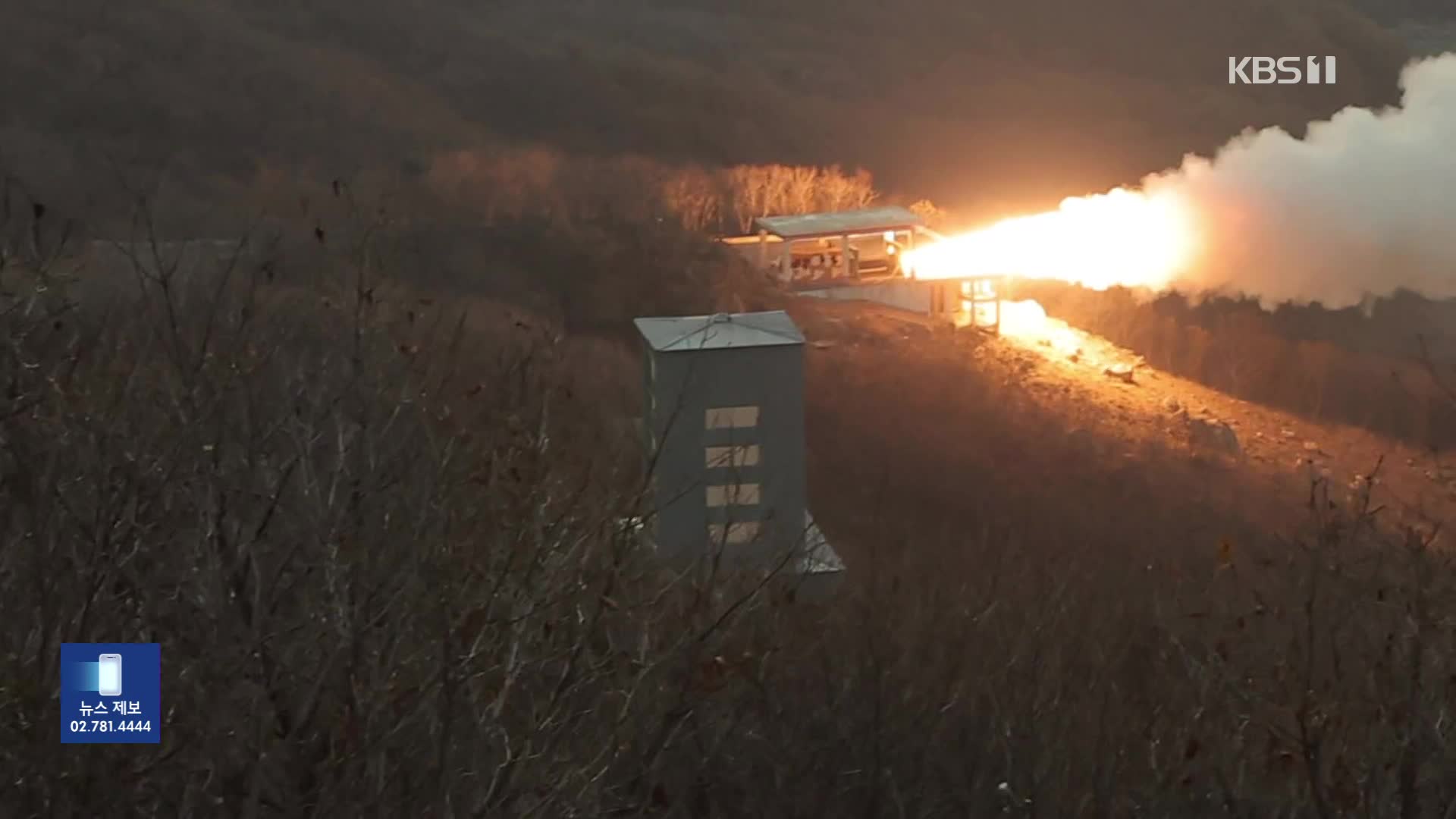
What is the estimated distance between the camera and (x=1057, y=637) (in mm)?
7973

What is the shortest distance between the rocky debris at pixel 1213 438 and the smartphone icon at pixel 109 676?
914 inches

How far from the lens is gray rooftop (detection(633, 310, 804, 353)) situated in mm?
16203

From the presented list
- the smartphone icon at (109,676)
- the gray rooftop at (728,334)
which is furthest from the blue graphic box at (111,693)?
the gray rooftop at (728,334)

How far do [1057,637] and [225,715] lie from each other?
15.3 feet

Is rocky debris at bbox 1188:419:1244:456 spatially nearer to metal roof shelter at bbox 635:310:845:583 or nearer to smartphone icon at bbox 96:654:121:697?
metal roof shelter at bbox 635:310:845:583

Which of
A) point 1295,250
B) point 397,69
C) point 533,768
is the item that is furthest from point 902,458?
point 397,69

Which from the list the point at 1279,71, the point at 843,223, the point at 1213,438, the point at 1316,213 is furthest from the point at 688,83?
the point at 1316,213

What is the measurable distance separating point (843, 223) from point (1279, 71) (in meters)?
30.4

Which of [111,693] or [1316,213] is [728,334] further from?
[111,693]

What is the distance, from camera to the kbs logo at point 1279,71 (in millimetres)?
53094

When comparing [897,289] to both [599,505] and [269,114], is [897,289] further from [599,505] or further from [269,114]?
[599,505]

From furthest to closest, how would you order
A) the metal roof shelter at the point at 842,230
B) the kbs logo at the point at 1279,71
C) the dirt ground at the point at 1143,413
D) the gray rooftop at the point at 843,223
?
the kbs logo at the point at 1279,71 → the metal roof shelter at the point at 842,230 → the gray rooftop at the point at 843,223 → the dirt ground at the point at 1143,413

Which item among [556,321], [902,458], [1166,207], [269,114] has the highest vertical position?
[269,114]

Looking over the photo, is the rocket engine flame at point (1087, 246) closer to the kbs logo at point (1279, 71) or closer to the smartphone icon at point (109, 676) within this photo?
the smartphone icon at point (109, 676)
